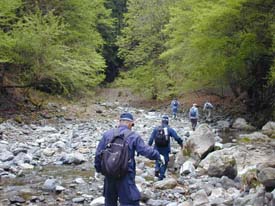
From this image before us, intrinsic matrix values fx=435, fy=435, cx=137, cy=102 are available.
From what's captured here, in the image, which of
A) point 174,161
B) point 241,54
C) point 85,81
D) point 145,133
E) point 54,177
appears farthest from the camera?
point 85,81

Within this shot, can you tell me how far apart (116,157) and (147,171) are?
6792 mm

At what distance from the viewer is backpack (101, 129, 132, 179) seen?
5656mm

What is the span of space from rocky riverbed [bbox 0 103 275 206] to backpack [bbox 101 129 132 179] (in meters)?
3.27

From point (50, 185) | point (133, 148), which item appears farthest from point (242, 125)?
point (133, 148)

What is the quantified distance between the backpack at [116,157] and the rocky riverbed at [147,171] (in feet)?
10.7

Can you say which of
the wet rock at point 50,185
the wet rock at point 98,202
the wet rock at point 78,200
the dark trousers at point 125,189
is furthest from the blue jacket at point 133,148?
the wet rock at point 50,185

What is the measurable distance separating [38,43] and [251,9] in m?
10.6

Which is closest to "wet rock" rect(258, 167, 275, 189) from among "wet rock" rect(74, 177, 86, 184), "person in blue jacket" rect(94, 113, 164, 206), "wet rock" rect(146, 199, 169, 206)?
"wet rock" rect(146, 199, 169, 206)

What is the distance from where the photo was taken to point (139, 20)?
37.4 m

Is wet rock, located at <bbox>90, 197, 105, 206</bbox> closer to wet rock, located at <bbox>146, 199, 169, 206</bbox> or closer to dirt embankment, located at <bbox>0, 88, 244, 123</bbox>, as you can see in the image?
wet rock, located at <bbox>146, 199, 169, 206</bbox>

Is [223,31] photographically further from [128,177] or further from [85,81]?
[128,177]

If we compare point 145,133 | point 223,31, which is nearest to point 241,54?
point 223,31

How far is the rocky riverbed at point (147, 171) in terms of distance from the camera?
9.14m

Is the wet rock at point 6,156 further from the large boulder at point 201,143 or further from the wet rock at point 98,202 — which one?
the large boulder at point 201,143
